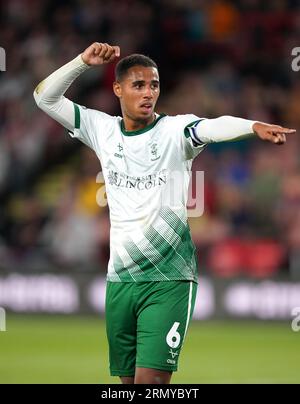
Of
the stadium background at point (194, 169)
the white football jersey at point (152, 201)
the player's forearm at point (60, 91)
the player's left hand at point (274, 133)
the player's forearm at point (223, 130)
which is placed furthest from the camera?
the stadium background at point (194, 169)

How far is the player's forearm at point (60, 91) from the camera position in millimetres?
7184

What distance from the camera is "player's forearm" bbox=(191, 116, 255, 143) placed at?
6.36 meters

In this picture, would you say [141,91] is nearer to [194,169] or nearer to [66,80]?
[66,80]

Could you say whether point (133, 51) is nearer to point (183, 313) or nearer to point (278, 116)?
point (278, 116)

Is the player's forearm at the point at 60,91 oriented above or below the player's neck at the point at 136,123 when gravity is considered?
above

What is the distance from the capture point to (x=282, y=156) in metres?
15.2

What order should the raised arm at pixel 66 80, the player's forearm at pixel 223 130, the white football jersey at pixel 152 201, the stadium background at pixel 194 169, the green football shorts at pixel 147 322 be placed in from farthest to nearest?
the stadium background at pixel 194 169 < the raised arm at pixel 66 80 < the white football jersey at pixel 152 201 < the green football shorts at pixel 147 322 < the player's forearm at pixel 223 130

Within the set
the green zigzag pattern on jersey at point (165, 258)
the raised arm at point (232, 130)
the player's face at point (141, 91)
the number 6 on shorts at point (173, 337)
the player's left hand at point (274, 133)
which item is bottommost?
the number 6 on shorts at point (173, 337)

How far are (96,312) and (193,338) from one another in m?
1.67

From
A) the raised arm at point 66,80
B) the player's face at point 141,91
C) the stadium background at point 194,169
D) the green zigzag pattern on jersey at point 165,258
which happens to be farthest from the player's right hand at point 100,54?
→ the stadium background at point 194,169

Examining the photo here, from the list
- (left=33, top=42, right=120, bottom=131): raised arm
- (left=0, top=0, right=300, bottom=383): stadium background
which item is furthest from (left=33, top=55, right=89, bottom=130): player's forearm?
(left=0, top=0, right=300, bottom=383): stadium background

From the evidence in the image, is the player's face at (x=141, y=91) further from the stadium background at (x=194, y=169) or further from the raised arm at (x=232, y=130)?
the stadium background at (x=194, y=169)

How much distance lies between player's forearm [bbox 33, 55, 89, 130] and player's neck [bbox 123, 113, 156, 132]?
1.41 ft

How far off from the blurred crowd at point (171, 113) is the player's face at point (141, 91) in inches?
290
